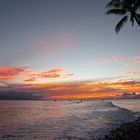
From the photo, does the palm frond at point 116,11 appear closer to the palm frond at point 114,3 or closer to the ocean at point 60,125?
the palm frond at point 114,3

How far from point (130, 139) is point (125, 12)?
58.4 feet

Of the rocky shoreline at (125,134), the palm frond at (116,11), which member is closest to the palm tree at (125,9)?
the palm frond at (116,11)

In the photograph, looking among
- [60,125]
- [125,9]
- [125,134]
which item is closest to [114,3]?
[125,9]

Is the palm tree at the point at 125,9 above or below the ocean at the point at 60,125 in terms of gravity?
above

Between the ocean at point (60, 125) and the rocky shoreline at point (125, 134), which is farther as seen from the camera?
the ocean at point (60, 125)

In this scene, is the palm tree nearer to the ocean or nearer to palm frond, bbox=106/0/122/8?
palm frond, bbox=106/0/122/8

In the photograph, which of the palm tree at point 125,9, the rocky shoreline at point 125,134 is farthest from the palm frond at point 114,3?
the rocky shoreline at point 125,134

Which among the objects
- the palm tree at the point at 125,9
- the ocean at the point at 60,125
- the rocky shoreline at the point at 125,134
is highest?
the palm tree at the point at 125,9

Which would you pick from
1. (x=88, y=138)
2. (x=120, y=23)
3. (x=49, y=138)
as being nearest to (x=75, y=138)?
(x=88, y=138)

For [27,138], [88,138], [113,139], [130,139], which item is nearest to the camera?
[130,139]

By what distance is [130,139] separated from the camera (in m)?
20.7

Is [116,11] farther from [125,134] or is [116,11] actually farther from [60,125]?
[60,125]

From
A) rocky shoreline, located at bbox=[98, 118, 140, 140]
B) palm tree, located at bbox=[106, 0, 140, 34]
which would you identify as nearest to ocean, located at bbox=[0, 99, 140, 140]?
rocky shoreline, located at bbox=[98, 118, 140, 140]

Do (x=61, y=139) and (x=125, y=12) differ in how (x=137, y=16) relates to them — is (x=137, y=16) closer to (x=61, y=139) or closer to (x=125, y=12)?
(x=125, y=12)
